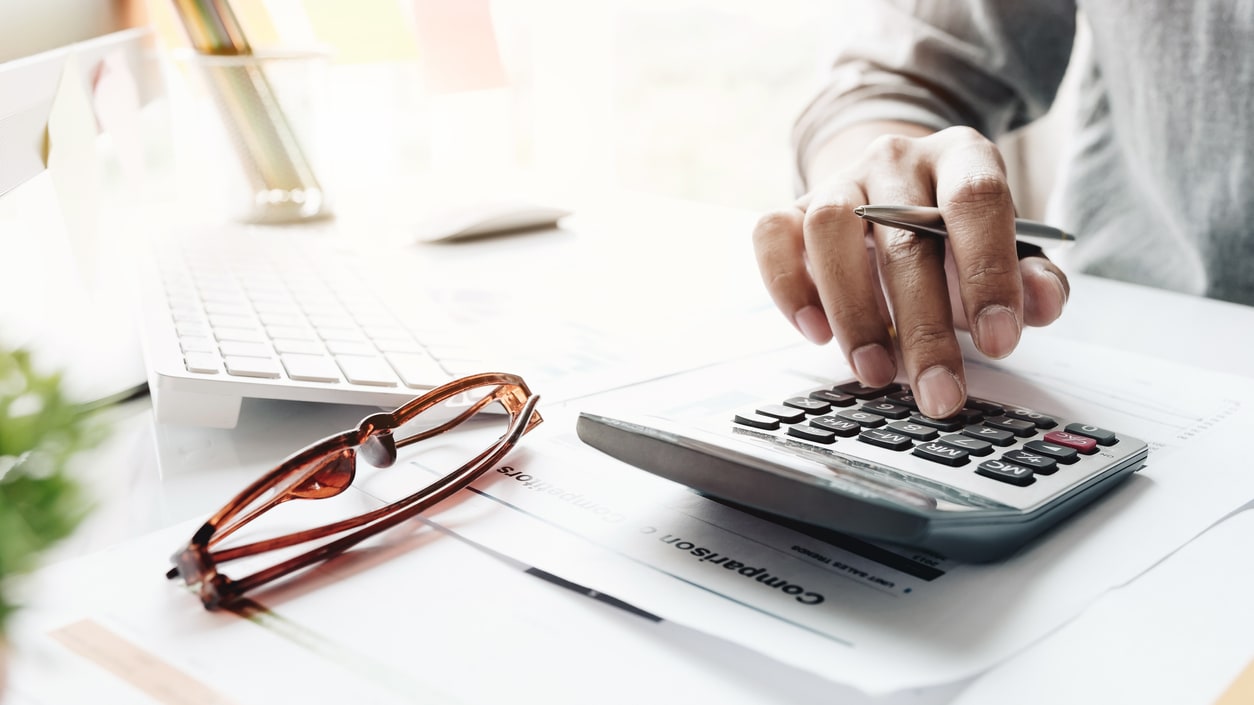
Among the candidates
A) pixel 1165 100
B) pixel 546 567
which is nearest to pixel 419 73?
pixel 1165 100

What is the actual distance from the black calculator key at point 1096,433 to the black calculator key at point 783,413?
0.32 feet

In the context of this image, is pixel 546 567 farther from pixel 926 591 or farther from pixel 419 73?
pixel 419 73

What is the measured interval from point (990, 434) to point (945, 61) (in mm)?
589

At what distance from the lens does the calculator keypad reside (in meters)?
0.31

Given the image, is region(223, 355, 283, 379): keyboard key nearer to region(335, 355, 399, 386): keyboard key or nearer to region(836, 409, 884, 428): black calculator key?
region(335, 355, 399, 386): keyboard key

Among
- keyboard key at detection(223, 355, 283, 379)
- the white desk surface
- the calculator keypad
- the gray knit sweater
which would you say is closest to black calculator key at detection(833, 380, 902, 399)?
the calculator keypad

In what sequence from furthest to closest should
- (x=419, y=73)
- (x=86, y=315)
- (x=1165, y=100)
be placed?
(x=419, y=73) → (x=1165, y=100) → (x=86, y=315)

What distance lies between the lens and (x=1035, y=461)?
309 mm

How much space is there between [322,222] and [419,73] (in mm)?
402

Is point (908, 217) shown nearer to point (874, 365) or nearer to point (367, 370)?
point (874, 365)

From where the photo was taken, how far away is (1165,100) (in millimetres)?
782

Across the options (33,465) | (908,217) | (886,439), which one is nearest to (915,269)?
(908,217)

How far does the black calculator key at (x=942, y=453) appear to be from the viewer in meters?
0.31

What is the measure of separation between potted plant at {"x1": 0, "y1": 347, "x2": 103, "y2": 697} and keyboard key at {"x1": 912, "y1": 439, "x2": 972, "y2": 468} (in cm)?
25
